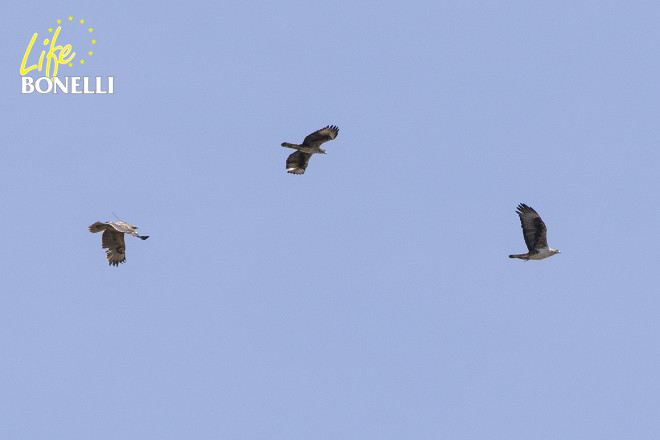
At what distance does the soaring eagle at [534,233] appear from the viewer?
50.3 m

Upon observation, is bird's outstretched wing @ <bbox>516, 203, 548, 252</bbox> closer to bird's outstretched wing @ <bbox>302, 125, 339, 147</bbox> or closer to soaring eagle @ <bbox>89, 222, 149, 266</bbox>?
bird's outstretched wing @ <bbox>302, 125, 339, 147</bbox>

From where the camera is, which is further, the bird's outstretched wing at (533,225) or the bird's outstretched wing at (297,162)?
the bird's outstretched wing at (297,162)

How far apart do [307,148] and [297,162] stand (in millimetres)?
1542

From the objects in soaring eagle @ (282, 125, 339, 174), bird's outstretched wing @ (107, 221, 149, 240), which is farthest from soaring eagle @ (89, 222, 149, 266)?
soaring eagle @ (282, 125, 339, 174)

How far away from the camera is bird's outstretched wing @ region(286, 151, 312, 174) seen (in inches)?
2165

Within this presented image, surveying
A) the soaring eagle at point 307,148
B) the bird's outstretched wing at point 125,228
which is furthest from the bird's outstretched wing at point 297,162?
the bird's outstretched wing at point 125,228

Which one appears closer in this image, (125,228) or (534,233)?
(125,228)

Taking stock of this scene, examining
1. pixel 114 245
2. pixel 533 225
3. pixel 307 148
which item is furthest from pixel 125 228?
pixel 533 225

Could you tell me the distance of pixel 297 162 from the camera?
55156 millimetres

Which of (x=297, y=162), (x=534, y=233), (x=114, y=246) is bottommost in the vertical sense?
(x=534, y=233)

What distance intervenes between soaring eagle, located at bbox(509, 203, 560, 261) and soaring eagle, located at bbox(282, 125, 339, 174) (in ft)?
23.2

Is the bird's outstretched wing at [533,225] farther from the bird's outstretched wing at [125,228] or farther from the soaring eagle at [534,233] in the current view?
the bird's outstretched wing at [125,228]

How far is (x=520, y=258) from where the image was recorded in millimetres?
50688

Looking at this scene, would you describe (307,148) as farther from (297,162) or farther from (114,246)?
(114,246)
